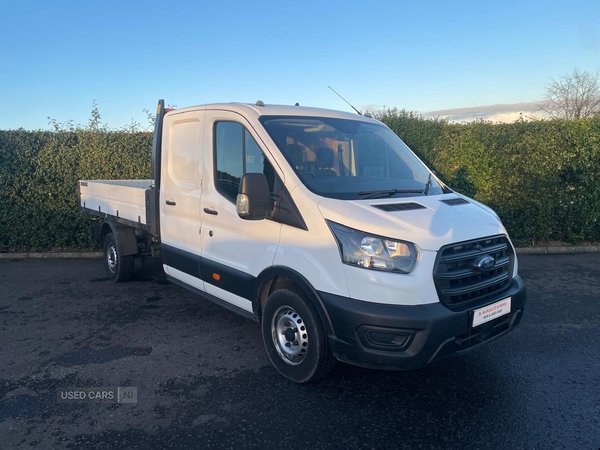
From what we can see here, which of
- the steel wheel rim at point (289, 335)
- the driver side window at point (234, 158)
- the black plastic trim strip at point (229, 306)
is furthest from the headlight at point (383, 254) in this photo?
the black plastic trim strip at point (229, 306)

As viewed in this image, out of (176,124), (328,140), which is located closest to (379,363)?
(328,140)

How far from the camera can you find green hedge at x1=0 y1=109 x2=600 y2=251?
28.9 ft

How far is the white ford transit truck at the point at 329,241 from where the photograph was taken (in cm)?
314

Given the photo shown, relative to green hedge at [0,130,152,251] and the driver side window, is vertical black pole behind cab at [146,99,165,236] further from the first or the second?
green hedge at [0,130,152,251]

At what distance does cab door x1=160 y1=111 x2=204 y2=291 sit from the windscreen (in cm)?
106

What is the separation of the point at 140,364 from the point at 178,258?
4.21 ft

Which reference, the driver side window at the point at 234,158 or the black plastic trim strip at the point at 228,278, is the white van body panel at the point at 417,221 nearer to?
the driver side window at the point at 234,158

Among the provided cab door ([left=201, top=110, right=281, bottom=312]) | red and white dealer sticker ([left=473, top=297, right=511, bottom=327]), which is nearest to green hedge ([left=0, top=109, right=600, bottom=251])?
cab door ([left=201, top=110, right=281, bottom=312])

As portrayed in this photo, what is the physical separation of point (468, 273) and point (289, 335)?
1469mm

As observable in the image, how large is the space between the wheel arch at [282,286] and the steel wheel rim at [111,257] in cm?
357

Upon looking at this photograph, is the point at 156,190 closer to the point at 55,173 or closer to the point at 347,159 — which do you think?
the point at 347,159

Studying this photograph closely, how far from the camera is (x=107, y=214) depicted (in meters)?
6.72

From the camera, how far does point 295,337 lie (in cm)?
367

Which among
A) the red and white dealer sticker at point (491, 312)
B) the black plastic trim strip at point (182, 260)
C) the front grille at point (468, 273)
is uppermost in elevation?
the front grille at point (468, 273)
